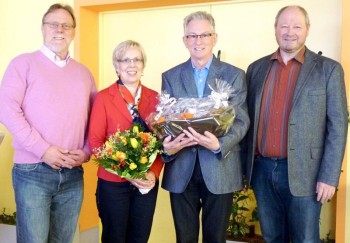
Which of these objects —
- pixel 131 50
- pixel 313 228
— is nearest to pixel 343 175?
pixel 313 228

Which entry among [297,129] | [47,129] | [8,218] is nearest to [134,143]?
[47,129]

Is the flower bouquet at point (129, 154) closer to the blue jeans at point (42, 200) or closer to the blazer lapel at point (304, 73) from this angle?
the blue jeans at point (42, 200)

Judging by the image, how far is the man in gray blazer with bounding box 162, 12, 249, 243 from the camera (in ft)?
6.54

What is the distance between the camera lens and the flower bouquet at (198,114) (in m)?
1.83

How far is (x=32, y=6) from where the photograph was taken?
3.93 metres

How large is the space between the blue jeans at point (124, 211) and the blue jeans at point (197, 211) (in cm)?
17

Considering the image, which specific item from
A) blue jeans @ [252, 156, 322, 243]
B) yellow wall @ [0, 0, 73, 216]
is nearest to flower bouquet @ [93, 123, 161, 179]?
blue jeans @ [252, 156, 322, 243]

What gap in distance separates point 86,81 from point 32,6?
81.7 inches

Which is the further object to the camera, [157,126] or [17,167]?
[17,167]

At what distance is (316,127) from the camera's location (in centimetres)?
203

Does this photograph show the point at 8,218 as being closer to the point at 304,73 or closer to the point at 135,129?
the point at 135,129

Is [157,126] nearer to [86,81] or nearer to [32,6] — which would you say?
[86,81]

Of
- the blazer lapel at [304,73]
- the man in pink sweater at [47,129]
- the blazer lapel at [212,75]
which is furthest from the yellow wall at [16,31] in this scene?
the blazer lapel at [304,73]

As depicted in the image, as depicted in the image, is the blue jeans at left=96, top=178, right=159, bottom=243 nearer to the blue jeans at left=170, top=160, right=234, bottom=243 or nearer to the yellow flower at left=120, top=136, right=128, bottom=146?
the blue jeans at left=170, top=160, right=234, bottom=243
